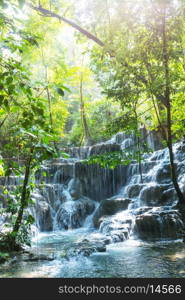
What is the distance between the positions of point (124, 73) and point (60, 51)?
16.3 meters

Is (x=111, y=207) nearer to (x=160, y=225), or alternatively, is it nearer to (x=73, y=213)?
(x=73, y=213)

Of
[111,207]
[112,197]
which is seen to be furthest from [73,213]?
[112,197]

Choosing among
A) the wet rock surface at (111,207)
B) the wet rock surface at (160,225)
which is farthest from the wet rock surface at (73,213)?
the wet rock surface at (160,225)

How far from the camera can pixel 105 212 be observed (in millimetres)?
11961

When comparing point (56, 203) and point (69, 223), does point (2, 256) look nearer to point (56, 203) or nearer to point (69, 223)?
point (69, 223)

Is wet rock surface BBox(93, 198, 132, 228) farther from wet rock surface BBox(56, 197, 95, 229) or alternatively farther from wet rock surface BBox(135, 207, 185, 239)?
wet rock surface BBox(135, 207, 185, 239)

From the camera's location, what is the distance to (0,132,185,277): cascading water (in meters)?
6.17

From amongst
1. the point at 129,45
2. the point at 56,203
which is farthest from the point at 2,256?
the point at 56,203

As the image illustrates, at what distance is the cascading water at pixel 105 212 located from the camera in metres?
6.17

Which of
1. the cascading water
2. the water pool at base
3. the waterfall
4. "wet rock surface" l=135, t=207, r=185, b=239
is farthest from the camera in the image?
the waterfall

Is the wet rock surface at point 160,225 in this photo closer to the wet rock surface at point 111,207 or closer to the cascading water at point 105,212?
the cascading water at point 105,212

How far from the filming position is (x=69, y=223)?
13.1 m

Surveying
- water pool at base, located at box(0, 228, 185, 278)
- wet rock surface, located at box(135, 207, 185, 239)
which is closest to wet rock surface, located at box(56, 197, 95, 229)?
wet rock surface, located at box(135, 207, 185, 239)

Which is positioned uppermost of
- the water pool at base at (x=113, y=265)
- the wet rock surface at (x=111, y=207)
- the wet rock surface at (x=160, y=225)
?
the wet rock surface at (x=111, y=207)
